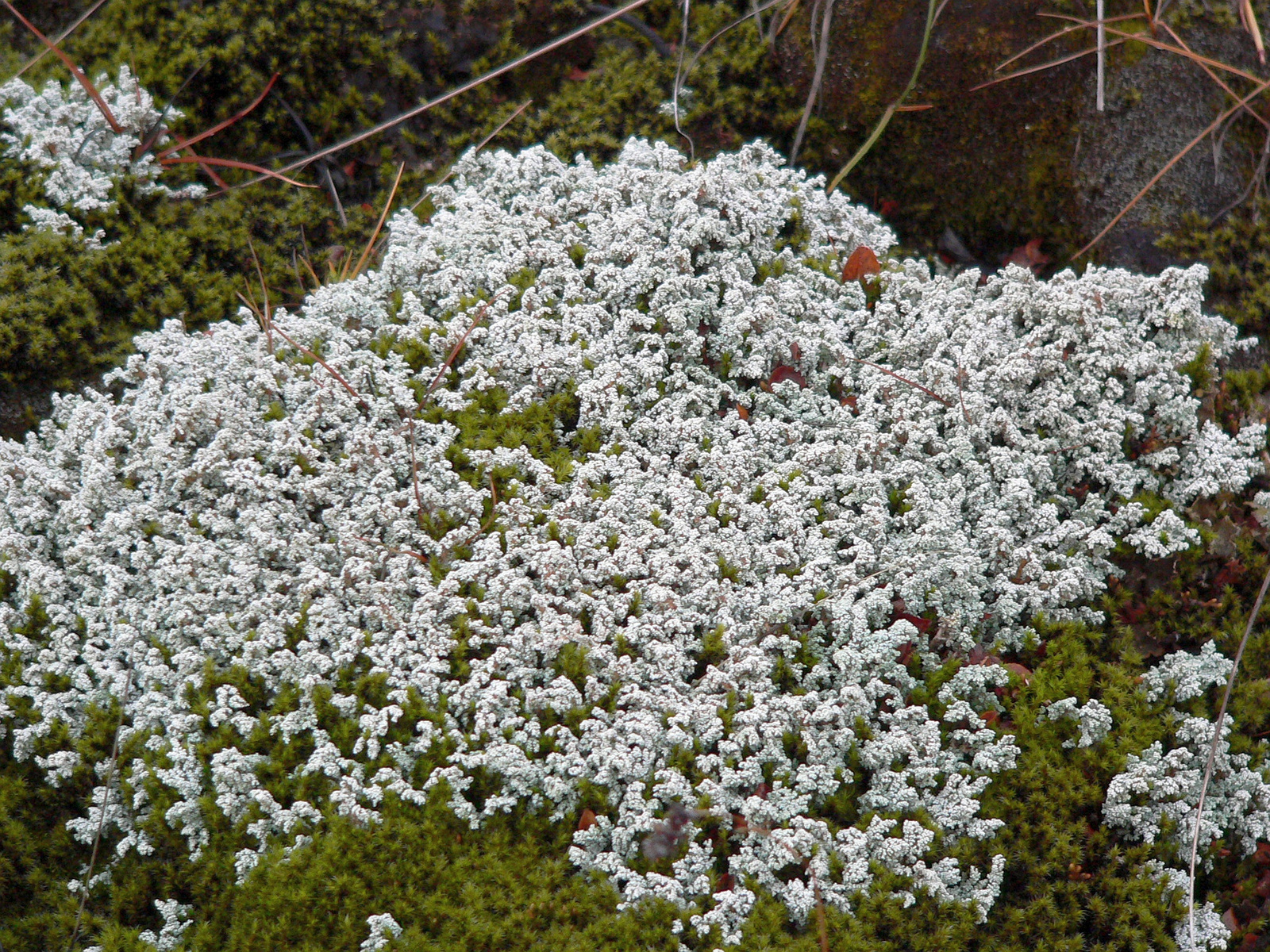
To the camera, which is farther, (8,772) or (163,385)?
(163,385)

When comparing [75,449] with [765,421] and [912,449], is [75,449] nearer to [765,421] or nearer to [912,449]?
[765,421]

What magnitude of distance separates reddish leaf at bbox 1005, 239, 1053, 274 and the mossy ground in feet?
0.21

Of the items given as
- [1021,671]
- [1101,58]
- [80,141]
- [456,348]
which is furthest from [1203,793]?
[80,141]

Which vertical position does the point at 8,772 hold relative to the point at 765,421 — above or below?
below

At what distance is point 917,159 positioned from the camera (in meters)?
4.30

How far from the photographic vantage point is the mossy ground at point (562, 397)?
2.48m

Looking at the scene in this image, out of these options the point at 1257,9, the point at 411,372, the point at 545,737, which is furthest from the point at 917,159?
the point at 545,737

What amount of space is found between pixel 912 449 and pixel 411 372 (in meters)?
1.77

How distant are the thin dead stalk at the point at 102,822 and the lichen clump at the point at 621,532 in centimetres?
3

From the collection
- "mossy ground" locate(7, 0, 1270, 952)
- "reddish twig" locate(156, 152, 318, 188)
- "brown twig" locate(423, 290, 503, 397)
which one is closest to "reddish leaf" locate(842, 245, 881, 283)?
"mossy ground" locate(7, 0, 1270, 952)

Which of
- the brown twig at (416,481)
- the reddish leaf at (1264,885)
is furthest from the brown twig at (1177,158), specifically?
the brown twig at (416,481)

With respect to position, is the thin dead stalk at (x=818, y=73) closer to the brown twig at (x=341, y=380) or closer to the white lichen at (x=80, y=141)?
the brown twig at (x=341, y=380)

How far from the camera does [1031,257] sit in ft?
13.7

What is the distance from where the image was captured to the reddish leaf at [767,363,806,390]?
3.35 meters
